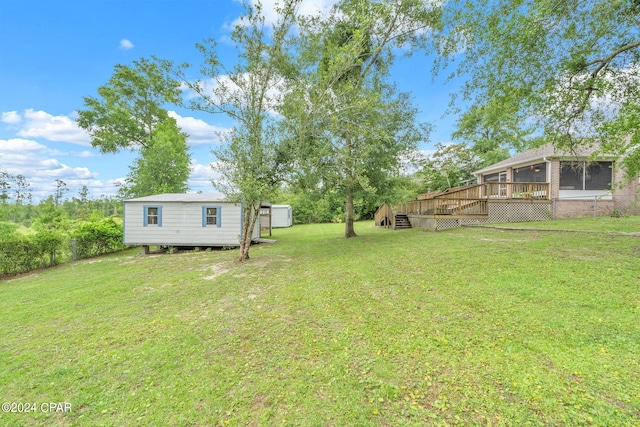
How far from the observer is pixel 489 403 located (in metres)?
2.06

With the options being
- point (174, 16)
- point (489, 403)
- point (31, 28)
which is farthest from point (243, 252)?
point (31, 28)

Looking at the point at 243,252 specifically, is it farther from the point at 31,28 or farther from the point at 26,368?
the point at 31,28

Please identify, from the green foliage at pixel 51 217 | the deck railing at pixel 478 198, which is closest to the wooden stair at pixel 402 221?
the deck railing at pixel 478 198

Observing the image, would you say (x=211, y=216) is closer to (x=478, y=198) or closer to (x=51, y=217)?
(x=478, y=198)

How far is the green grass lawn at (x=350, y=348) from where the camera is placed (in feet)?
6.90

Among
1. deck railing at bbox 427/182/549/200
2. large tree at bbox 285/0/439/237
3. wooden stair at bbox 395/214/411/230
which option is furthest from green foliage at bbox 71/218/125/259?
deck railing at bbox 427/182/549/200

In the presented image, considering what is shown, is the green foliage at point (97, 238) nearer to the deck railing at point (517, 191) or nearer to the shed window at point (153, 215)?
the shed window at point (153, 215)

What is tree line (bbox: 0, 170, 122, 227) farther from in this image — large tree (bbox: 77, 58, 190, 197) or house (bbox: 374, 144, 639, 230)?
house (bbox: 374, 144, 639, 230)

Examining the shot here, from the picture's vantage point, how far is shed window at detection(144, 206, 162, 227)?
1223 centimetres

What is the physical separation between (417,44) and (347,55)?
5.82 m

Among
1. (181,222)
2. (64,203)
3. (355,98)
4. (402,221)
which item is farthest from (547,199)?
(64,203)

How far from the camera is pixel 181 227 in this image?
484 inches

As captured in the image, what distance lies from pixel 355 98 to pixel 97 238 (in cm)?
1292

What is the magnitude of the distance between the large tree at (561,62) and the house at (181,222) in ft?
33.5
